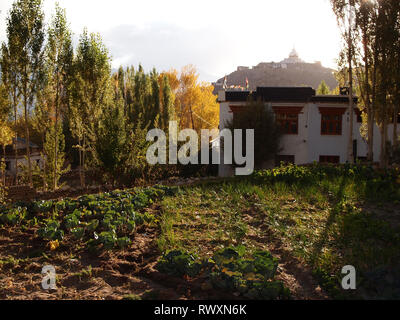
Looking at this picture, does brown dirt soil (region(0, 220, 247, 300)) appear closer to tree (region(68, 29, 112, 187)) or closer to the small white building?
tree (region(68, 29, 112, 187))

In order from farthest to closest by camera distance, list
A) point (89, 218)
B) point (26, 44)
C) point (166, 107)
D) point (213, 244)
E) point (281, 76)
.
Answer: point (281, 76) < point (166, 107) < point (26, 44) < point (89, 218) < point (213, 244)

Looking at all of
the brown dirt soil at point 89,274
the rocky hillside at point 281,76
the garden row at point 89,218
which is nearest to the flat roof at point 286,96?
the garden row at point 89,218

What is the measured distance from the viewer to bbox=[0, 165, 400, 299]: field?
15.7 ft

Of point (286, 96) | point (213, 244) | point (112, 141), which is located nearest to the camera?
point (213, 244)

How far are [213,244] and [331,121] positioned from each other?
67.3ft

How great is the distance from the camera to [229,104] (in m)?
25.1

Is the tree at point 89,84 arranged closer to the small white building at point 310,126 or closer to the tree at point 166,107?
the small white building at point 310,126

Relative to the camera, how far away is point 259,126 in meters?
23.0

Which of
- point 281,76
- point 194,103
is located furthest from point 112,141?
point 281,76

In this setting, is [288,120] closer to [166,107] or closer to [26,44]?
[166,107]

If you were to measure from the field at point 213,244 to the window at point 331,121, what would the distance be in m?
14.9

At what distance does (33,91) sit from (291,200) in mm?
14141

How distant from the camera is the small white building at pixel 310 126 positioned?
24.4m
